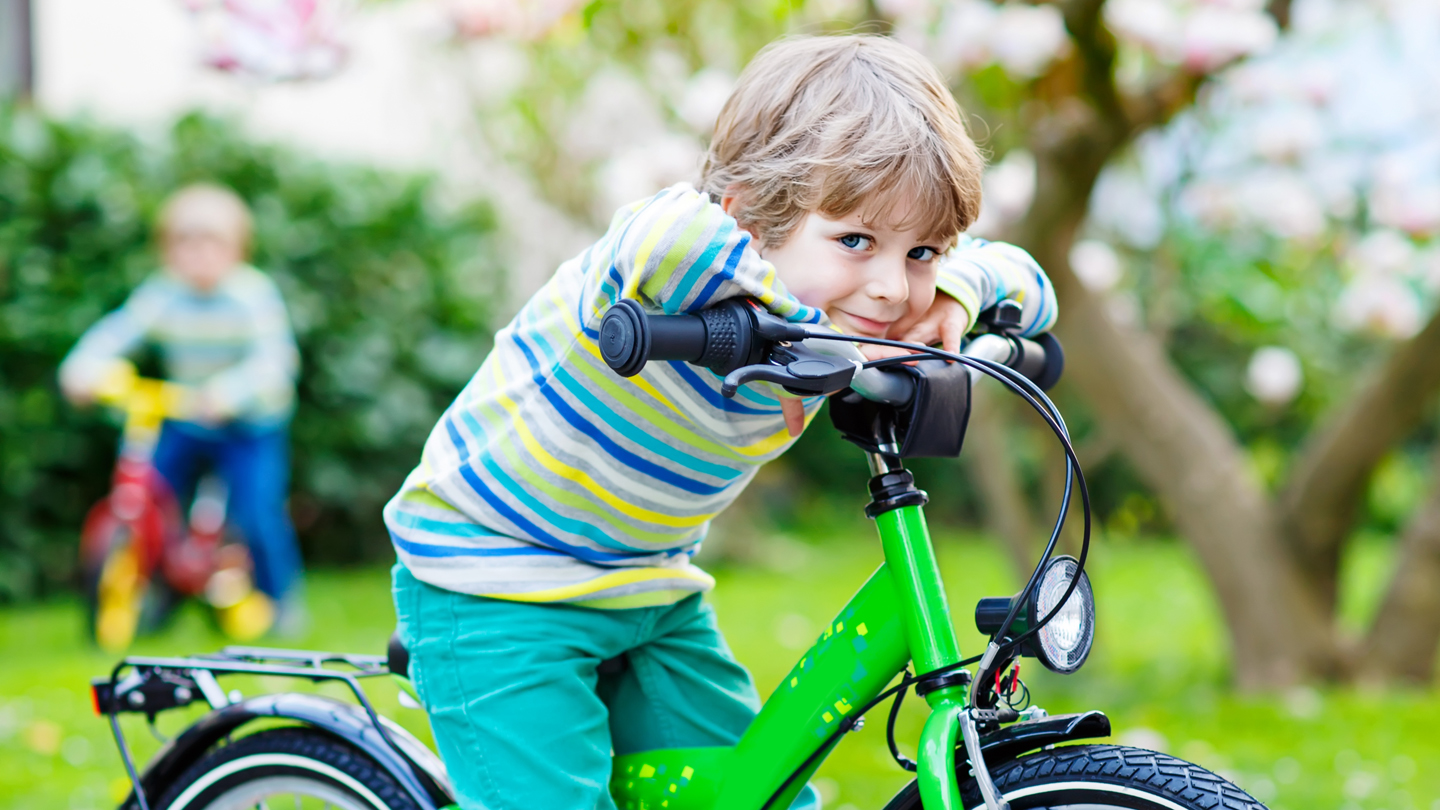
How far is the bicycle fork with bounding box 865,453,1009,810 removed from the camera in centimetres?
132

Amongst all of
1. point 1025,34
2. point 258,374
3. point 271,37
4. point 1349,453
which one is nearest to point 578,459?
point 1025,34

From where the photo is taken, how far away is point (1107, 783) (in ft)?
4.19

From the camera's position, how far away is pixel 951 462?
9.07 m

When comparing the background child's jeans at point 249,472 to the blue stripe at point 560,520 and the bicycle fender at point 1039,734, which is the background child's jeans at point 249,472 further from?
the bicycle fender at point 1039,734

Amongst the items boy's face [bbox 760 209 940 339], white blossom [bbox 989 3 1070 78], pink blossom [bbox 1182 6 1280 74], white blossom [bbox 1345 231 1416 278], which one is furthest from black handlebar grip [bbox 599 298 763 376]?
white blossom [bbox 1345 231 1416 278]

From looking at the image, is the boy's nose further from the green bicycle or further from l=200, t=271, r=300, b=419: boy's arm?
l=200, t=271, r=300, b=419: boy's arm

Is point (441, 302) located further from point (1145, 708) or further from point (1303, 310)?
point (1303, 310)

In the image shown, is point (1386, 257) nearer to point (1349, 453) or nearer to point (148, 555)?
point (1349, 453)

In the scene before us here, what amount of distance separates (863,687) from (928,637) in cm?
13

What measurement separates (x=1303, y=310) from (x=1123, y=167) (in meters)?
3.26

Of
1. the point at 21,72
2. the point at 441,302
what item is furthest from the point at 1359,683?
the point at 21,72

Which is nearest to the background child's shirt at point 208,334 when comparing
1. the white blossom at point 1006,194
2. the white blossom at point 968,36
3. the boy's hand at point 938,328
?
the white blossom at point 1006,194

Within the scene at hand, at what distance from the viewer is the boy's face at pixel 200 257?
524 cm

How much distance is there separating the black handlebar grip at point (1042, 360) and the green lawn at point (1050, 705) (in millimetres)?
1554
